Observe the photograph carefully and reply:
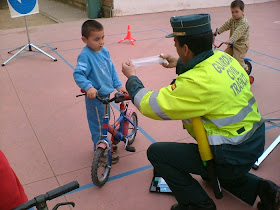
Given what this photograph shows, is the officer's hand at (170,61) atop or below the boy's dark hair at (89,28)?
below

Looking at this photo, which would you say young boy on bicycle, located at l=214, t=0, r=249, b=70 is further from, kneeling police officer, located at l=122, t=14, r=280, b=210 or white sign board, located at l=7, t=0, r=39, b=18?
white sign board, located at l=7, t=0, r=39, b=18

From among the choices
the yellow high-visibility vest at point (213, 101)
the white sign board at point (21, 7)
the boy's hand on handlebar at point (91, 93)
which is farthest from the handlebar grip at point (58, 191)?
the white sign board at point (21, 7)

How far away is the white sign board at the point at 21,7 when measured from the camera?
6875mm

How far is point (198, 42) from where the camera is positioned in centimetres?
220

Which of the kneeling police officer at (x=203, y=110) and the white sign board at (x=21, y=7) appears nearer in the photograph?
the kneeling police officer at (x=203, y=110)

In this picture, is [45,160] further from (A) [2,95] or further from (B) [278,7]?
(B) [278,7]

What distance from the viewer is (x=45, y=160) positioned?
3453mm

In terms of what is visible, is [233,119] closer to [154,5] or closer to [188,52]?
[188,52]

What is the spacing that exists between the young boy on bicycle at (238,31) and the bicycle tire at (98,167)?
2.97 m

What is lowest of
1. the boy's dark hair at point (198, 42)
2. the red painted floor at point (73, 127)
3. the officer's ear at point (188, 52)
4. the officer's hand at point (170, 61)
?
the red painted floor at point (73, 127)

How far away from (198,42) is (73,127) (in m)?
2.43

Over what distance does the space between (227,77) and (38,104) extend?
11.2 feet

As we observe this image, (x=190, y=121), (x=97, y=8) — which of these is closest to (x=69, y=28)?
(x=97, y=8)

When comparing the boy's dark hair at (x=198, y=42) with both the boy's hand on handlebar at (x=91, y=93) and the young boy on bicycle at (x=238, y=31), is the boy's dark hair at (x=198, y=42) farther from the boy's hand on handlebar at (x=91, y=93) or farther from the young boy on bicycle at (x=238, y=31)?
the young boy on bicycle at (x=238, y=31)
